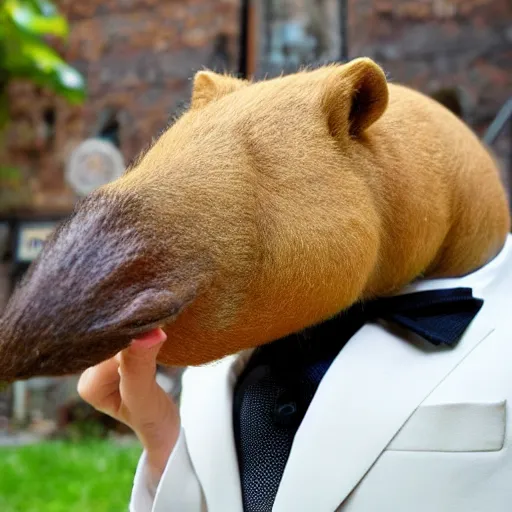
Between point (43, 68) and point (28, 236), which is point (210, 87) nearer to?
point (43, 68)

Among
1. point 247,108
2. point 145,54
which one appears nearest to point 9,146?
point 145,54

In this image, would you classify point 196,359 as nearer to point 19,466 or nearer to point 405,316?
point 405,316

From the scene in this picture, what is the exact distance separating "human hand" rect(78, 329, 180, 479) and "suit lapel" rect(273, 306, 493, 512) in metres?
0.12

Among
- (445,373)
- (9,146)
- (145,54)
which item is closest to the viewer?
(445,373)

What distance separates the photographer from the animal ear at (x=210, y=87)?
0.52 meters

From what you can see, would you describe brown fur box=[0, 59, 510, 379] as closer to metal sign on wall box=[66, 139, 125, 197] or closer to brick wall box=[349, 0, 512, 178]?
brick wall box=[349, 0, 512, 178]

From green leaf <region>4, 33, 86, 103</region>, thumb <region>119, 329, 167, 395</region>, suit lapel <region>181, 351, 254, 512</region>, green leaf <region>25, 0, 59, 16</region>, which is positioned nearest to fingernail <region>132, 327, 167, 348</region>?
thumb <region>119, 329, 167, 395</region>

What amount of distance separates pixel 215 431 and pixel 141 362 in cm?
12

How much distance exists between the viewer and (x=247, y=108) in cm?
48

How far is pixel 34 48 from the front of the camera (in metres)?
2.23

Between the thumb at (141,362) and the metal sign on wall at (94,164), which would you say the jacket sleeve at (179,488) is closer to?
the thumb at (141,362)

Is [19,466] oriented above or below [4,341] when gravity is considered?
below

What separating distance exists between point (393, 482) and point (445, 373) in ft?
0.26

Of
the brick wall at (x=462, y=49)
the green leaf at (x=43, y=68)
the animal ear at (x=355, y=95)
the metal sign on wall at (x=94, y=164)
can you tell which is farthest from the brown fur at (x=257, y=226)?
the green leaf at (x=43, y=68)
